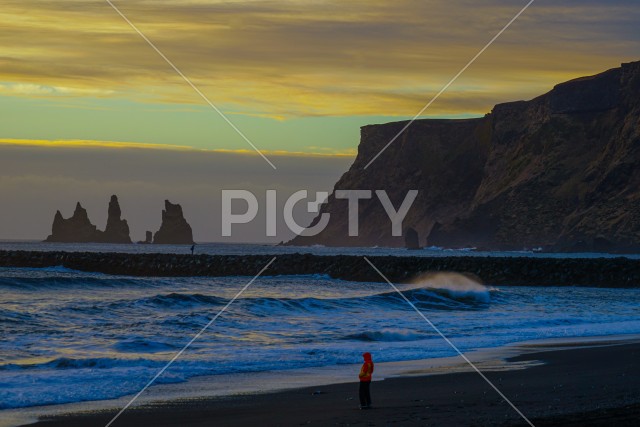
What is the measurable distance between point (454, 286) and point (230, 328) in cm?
2232

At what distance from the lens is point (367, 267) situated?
57.1m

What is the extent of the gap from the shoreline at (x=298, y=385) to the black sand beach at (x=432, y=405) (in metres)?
0.03

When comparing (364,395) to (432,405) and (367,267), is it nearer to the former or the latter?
(432,405)

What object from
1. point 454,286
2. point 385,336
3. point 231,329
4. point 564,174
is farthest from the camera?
point 564,174

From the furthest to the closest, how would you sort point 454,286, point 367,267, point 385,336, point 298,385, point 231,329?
1. point 367,267
2. point 454,286
3. point 231,329
4. point 385,336
5. point 298,385

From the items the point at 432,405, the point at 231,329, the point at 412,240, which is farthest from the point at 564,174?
the point at 432,405

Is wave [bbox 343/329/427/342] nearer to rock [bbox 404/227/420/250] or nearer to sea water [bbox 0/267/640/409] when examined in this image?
sea water [bbox 0/267/640/409]

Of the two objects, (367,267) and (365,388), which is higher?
(367,267)

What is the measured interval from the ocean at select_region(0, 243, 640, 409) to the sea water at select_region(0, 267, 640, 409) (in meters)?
0.03

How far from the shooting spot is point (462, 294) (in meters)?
38.7

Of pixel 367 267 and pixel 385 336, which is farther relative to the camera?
pixel 367 267

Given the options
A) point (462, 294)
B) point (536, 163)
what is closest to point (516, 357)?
point (462, 294)

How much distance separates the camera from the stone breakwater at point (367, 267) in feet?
177

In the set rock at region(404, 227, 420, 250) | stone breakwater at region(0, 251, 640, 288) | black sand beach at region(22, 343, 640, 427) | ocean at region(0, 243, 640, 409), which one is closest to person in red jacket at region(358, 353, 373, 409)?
black sand beach at region(22, 343, 640, 427)
